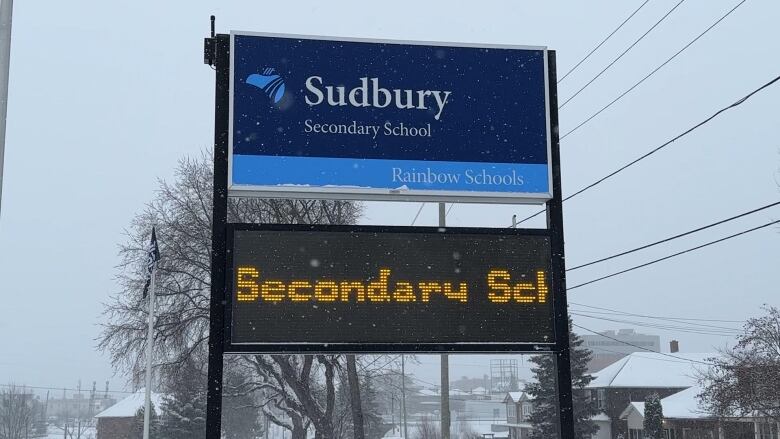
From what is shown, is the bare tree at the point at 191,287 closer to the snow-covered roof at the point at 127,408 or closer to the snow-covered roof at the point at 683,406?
the snow-covered roof at the point at 683,406

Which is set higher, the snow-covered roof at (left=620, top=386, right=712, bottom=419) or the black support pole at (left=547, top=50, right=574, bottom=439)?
the black support pole at (left=547, top=50, right=574, bottom=439)

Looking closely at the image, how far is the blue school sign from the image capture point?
8.40 m

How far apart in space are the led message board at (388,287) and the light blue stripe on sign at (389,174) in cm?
70

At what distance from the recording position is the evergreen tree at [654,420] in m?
41.7

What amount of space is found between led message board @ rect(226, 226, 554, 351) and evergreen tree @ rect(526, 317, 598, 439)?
30.4 metres

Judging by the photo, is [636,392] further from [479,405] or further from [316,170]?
[479,405]

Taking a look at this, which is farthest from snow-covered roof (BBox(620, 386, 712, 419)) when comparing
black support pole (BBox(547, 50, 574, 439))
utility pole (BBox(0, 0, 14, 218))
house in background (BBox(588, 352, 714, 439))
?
utility pole (BBox(0, 0, 14, 218))

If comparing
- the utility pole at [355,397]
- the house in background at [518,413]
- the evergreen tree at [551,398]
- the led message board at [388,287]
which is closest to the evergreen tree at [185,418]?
the evergreen tree at [551,398]

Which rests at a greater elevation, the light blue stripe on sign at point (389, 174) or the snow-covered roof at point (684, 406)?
the light blue stripe on sign at point (389, 174)

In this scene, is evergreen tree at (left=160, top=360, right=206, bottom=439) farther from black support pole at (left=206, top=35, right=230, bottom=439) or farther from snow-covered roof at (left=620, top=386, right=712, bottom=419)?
black support pole at (left=206, top=35, right=230, bottom=439)

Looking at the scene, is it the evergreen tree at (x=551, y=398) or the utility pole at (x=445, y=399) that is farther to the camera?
the evergreen tree at (x=551, y=398)

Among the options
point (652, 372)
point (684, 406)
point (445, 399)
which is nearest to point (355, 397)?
point (445, 399)

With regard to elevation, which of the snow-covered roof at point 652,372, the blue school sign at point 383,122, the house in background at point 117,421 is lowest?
the house in background at point 117,421

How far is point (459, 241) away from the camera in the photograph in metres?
8.01
